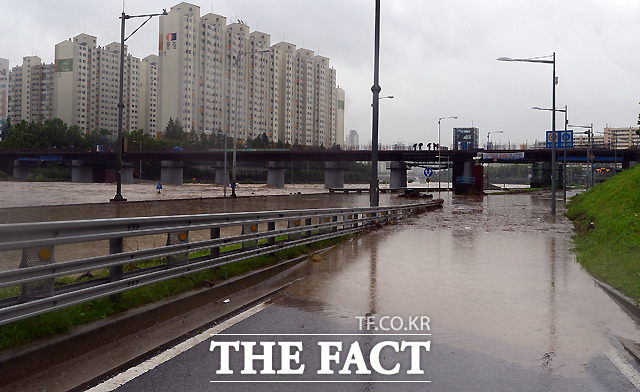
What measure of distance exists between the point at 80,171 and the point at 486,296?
107 meters

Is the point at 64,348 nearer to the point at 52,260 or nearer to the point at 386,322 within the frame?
the point at 52,260

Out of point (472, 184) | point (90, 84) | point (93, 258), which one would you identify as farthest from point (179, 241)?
point (90, 84)

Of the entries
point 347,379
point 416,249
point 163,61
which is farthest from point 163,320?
point 163,61

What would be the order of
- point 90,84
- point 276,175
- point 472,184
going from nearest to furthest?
point 472,184, point 276,175, point 90,84

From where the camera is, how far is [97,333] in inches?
219

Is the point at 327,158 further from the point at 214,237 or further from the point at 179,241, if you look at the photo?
the point at 179,241

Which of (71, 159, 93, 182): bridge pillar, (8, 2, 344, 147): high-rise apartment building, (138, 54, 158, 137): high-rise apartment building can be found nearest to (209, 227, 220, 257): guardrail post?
(71, 159, 93, 182): bridge pillar

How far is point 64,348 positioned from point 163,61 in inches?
6301

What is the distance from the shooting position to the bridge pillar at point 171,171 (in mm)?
107688

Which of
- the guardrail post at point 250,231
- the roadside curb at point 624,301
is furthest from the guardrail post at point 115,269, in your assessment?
the roadside curb at point 624,301

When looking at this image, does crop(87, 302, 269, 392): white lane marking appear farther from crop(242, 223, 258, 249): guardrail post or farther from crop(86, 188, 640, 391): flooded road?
crop(242, 223, 258, 249): guardrail post

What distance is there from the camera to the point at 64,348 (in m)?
5.11

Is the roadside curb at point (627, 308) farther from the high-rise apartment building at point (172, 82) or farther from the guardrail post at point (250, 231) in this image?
the high-rise apartment building at point (172, 82)

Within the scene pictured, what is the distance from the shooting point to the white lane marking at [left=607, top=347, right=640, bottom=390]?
5040mm
